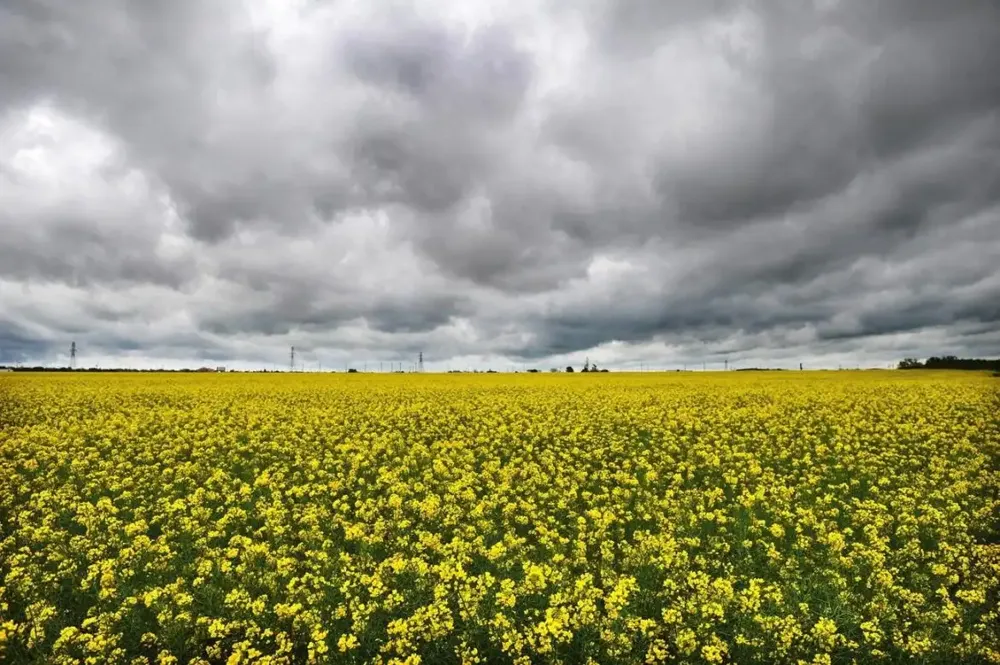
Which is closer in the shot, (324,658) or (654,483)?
(324,658)

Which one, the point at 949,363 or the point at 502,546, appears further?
the point at 949,363

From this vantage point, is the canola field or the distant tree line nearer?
the canola field

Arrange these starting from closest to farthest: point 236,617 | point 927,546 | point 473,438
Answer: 1. point 236,617
2. point 927,546
3. point 473,438

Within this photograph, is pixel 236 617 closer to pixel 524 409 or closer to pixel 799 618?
pixel 799 618

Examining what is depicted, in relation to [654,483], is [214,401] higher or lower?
higher

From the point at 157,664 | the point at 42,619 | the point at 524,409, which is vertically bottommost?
the point at 157,664

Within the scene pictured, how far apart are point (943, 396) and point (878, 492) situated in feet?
73.4

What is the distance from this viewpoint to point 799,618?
8.13 m

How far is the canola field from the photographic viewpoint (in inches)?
298

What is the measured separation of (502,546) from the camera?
372 inches

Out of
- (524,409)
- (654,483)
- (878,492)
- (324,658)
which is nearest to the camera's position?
(324,658)

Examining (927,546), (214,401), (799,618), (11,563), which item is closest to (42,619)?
A: (11,563)

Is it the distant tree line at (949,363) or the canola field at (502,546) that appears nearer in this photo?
the canola field at (502,546)

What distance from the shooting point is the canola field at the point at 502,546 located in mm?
7574
